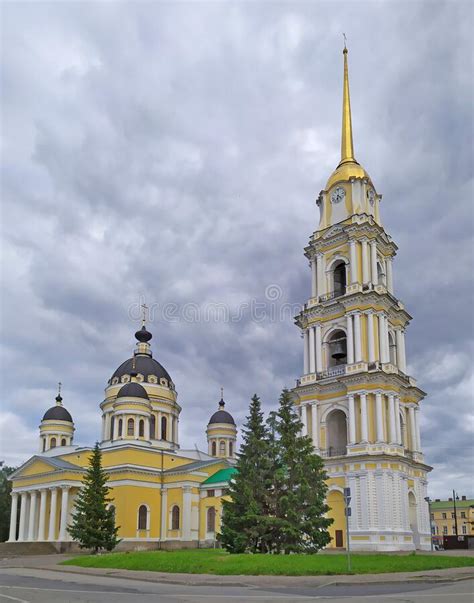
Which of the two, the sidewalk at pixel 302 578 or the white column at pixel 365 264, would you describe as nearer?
the sidewalk at pixel 302 578

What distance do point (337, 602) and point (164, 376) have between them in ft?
180

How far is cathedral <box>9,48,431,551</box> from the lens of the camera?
130 ft

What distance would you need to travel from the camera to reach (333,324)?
45.5m

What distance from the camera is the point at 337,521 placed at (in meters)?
40.2

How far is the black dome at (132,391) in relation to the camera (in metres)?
57.9

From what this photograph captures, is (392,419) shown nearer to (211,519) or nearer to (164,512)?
(211,519)

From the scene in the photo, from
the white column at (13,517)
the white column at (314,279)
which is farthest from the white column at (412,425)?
the white column at (13,517)

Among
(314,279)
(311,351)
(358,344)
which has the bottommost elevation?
(358,344)

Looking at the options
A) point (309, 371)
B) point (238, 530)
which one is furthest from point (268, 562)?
point (309, 371)

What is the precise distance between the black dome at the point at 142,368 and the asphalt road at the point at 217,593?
45342mm

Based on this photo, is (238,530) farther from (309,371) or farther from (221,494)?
(221,494)

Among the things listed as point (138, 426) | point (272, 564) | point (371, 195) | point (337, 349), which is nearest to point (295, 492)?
point (272, 564)

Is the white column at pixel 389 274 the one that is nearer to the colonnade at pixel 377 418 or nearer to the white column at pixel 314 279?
the white column at pixel 314 279

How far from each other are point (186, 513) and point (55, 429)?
21457 mm
